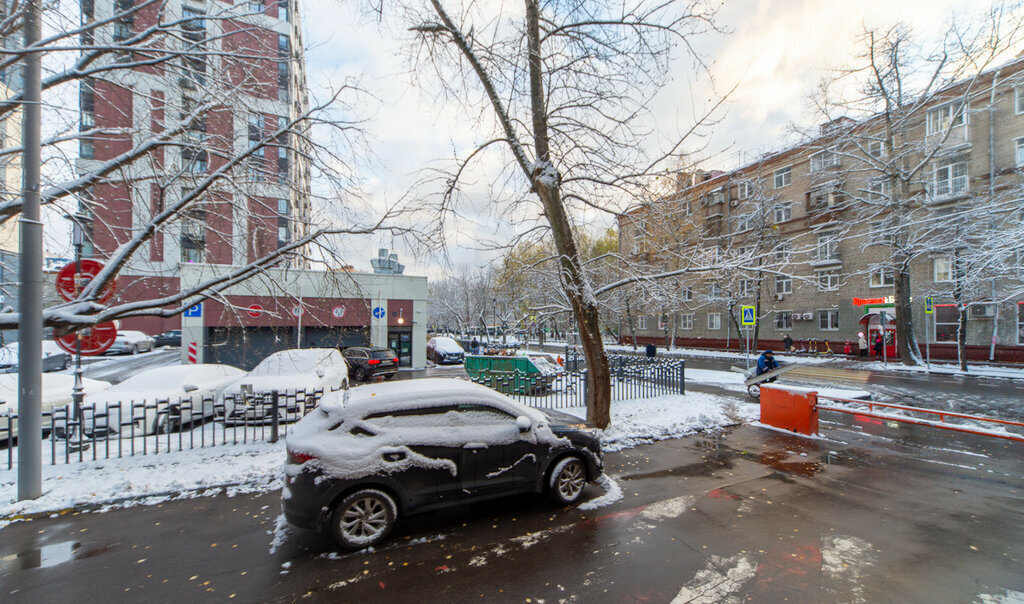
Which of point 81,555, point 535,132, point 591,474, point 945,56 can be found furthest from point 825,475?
point 945,56

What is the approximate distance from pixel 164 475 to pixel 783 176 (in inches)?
1660

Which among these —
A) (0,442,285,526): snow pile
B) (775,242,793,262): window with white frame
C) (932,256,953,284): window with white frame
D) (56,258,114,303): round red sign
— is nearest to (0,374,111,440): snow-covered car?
(0,442,285,526): snow pile

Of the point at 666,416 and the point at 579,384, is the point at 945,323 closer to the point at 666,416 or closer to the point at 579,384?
the point at 666,416

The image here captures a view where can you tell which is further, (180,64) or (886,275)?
(886,275)

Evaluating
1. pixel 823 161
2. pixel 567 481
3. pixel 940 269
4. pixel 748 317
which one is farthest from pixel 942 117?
pixel 567 481

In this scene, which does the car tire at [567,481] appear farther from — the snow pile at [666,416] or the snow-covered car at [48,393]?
the snow-covered car at [48,393]

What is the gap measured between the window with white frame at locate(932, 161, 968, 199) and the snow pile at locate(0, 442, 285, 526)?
34.3m

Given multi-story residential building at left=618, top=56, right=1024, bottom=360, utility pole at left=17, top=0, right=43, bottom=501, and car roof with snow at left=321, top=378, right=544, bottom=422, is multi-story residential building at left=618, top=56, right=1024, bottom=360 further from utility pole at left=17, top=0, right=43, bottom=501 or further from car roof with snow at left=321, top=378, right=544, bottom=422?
utility pole at left=17, top=0, right=43, bottom=501

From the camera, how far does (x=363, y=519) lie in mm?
4285

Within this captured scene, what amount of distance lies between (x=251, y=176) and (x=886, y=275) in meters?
36.4

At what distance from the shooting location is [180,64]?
20.0 ft

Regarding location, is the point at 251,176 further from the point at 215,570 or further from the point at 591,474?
the point at 591,474

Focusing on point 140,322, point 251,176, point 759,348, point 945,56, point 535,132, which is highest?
point 945,56

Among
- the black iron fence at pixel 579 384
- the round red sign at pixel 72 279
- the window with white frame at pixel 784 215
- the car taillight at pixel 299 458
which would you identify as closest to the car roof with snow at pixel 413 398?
the car taillight at pixel 299 458
